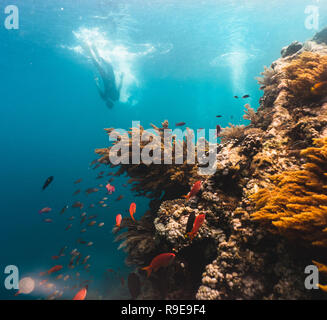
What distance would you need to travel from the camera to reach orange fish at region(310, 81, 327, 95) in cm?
312

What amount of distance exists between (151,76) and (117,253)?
40368 millimetres

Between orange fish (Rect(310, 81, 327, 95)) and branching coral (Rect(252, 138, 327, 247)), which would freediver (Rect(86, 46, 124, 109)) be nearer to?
orange fish (Rect(310, 81, 327, 95))

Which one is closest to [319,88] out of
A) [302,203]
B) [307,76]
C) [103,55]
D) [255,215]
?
[307,76]

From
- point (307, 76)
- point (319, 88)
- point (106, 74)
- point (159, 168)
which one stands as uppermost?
point (106, 74)

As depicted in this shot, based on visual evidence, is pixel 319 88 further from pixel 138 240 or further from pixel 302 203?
pixel 138 240

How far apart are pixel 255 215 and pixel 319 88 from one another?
2948 millimetres

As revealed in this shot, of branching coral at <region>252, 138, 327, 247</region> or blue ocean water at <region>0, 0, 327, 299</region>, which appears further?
blue ocean water at <region>0, 0, 327, 299</region>

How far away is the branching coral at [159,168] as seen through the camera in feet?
13.4

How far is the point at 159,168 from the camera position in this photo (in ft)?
14.1

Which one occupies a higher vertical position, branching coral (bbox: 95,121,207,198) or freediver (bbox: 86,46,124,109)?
freediver (bbox: 86,46,124,109)

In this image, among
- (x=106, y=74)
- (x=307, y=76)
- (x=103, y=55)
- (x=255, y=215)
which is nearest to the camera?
(x=255, y=215)

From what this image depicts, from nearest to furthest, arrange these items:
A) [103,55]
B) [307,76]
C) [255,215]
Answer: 1. [255,215]
2. [307,76]
3. [103,55]

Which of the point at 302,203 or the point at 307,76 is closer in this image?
the point at 302,203

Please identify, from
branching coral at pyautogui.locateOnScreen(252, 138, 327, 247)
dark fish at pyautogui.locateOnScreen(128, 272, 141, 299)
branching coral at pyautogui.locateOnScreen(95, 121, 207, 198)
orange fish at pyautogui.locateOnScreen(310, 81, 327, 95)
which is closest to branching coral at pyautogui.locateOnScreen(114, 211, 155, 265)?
dark fish at pyautogui.locateOnScreen(128, 272, 141, 299)
